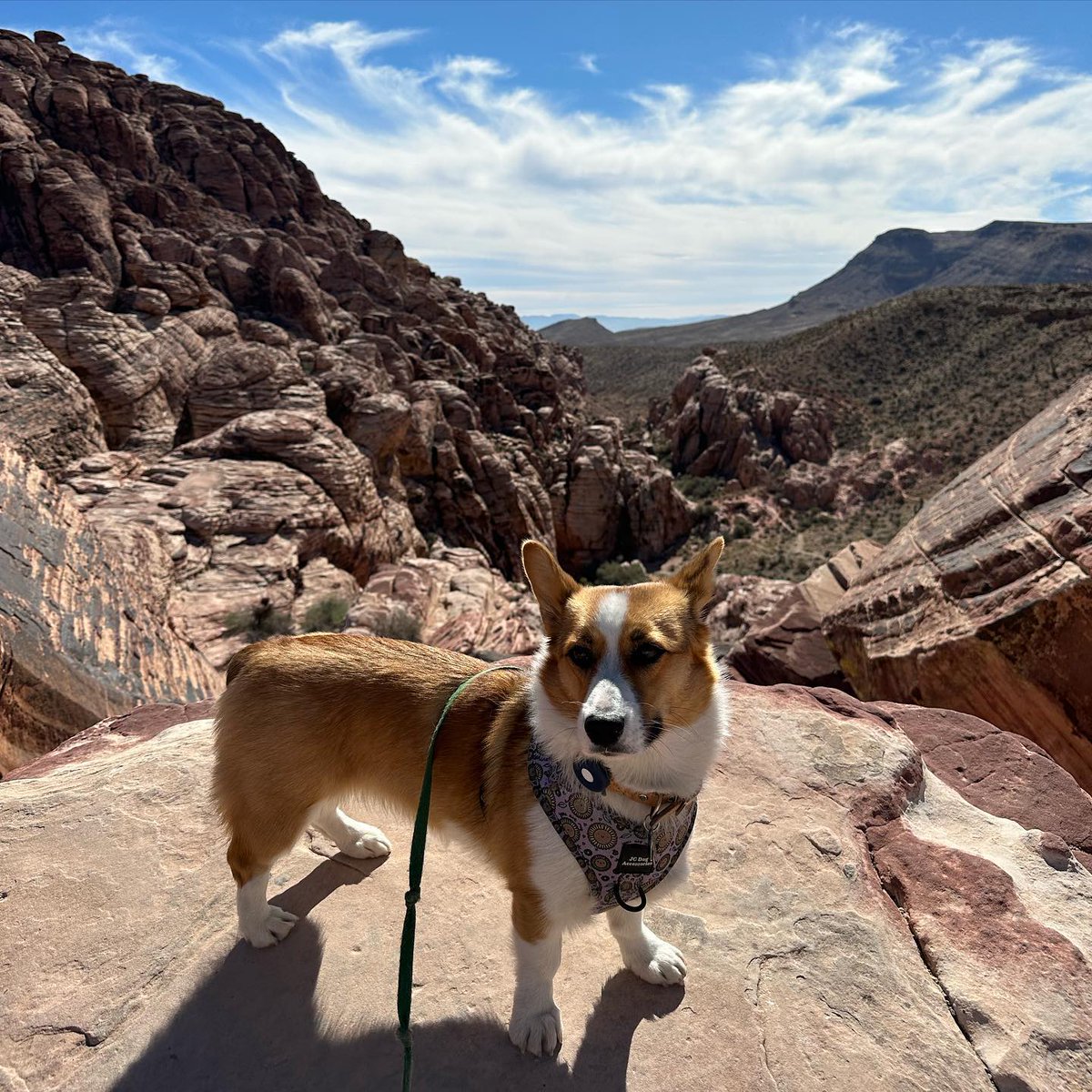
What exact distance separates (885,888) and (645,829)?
6.36 ft

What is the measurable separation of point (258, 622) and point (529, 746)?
47.2 ft

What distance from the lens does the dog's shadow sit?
2748mm

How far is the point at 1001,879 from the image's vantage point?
12.3ft

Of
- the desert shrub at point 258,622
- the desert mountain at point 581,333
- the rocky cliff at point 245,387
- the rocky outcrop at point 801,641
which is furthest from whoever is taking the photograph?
the desert mountain at point 581,333

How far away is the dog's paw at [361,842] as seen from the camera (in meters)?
3.96

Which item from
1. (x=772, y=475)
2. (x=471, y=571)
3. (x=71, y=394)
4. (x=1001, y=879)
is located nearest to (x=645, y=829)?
(x=1001, y=879)

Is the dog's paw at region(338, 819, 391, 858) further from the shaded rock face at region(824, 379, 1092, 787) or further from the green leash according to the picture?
the shaded rock face at region(824, 379, 1092, 787)

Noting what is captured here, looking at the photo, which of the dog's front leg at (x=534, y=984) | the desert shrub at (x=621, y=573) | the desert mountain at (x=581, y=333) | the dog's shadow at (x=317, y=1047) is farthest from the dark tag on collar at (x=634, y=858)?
the desert mountain at (x=581, y=333)

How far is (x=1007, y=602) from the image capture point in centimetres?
707

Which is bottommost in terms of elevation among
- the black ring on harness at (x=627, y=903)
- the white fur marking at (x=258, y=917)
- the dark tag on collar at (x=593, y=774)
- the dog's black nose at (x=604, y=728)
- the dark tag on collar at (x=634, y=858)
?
the white fur marking at (x=258, y=917)

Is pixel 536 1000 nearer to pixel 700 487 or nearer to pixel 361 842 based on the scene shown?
pixel 361 842

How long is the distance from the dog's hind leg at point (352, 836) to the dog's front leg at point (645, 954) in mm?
1542

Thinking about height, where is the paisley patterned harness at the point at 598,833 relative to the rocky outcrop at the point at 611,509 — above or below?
above

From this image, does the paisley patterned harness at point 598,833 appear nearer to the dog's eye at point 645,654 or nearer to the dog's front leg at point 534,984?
the dog's front leg at point 534,984
